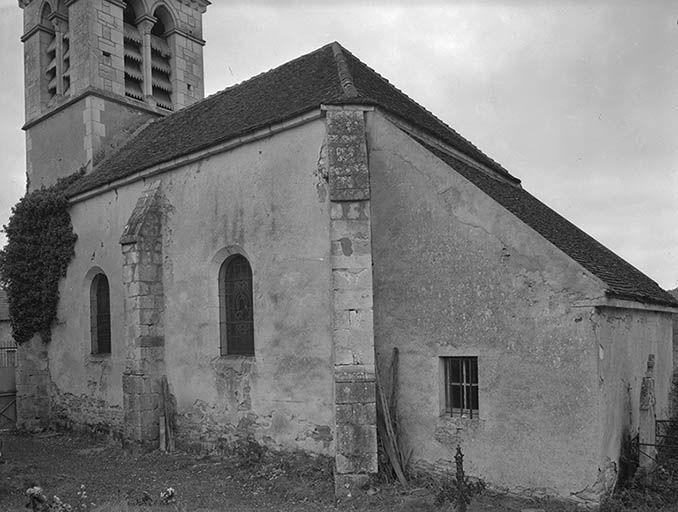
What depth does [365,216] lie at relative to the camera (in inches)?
344

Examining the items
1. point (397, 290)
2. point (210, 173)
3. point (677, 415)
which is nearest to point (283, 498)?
point (397, 290)

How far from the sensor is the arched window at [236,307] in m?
11.0

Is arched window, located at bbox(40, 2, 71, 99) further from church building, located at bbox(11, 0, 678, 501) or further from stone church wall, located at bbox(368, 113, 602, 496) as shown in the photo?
stone church wall, located at bbox(368, 113, 602, 496)

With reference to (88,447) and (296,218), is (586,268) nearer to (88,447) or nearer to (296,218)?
(296,218)

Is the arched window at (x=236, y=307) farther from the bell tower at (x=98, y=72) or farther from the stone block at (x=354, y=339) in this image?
the bell tower at (x=98, y=72)

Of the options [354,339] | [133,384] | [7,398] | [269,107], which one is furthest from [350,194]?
[7,398]

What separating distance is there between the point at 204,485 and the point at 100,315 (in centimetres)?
675

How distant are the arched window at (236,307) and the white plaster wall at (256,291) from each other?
0.16 metres

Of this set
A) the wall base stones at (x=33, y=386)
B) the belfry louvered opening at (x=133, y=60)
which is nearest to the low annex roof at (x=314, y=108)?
the belfry louvered opening at (x=133, y=60)

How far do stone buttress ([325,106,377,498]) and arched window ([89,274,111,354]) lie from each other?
782 cm

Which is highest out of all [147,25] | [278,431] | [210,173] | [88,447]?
[147,25]

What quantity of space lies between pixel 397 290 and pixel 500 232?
176 centimetres

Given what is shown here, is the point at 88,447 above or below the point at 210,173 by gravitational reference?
below

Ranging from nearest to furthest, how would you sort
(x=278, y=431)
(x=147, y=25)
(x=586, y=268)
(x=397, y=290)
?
(x=586, y=268), (x=397, y=290), (x=278, y=431), (x=147, y=25)
